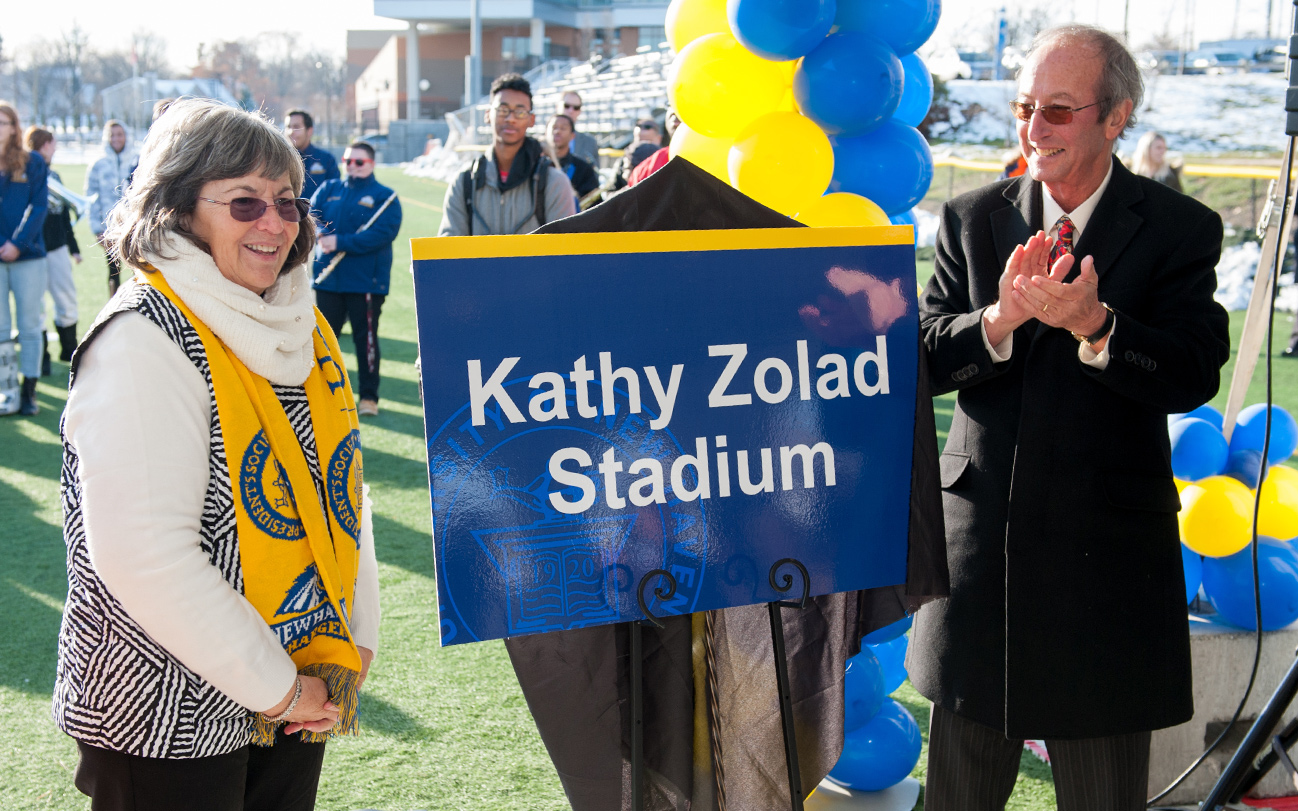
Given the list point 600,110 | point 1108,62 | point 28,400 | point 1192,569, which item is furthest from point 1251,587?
point 600,110

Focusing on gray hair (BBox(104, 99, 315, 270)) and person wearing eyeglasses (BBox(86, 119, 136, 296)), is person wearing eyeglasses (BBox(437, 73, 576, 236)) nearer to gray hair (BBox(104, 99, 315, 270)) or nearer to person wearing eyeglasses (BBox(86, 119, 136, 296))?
gray hair (BBox(104, 99, 315, 270))

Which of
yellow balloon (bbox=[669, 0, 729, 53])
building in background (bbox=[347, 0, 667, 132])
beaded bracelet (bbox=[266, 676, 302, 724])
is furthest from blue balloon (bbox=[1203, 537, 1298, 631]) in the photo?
building in background (bbox=[347, 0, 667, 132])

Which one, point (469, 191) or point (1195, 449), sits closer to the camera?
point (1195, 449)

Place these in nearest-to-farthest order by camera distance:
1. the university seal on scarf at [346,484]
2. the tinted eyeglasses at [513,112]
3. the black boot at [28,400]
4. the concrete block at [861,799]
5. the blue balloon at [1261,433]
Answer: the university seal on scarf at [346,484]
the concrete block at [861,799]
the blue balloon at [1261,433]
the tinted eyeglasses at [513,112]
the black boot at [28,400]

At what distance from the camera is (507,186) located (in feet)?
17.6

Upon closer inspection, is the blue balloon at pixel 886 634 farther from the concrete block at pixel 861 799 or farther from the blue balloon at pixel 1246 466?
the blue balloon at pixel 1246 466

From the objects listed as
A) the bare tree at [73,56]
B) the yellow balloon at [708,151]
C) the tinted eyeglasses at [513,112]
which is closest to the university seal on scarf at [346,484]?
the yellow balloon at [708,151]

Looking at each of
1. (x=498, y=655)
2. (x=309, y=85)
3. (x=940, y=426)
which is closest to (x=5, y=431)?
(x=498, y=655)

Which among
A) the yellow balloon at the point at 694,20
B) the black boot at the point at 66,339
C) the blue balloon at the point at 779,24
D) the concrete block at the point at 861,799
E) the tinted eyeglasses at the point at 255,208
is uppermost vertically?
the yellow balloon at the point at 694,20

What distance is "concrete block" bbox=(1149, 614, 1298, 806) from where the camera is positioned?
9.50ft

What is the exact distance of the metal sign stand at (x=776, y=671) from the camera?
5.63 feet

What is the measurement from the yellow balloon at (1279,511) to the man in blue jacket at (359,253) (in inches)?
213

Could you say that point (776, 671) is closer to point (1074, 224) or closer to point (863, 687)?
point (1074, 224)

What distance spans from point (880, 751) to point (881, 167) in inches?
63.5
